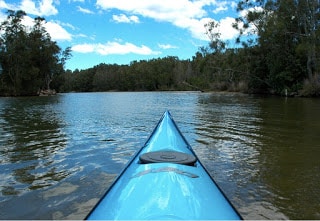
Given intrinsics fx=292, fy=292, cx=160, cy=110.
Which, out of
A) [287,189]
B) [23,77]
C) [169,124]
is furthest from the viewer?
[23,77]

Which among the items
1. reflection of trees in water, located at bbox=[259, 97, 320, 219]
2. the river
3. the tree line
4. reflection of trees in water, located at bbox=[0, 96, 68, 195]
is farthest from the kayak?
the tree line

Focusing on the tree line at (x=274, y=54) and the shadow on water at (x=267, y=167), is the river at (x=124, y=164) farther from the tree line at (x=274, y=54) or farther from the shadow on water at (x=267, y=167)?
the tree line at (x=274, y=54)

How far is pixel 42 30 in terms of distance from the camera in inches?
2259

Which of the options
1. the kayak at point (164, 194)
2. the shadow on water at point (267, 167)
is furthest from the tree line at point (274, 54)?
the kayak at point (164, 194)

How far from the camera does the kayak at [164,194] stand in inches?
97.7

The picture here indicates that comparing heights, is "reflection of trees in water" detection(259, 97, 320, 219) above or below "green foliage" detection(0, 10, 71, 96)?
below

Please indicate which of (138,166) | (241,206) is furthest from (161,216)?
(241,206)

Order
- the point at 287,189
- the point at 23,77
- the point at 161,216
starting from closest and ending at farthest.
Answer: the point at 161,216, the point at 287,189, the point at 23,77

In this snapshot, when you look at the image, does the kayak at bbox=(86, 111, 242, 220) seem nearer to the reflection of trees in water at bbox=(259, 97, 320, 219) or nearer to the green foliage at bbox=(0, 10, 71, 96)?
the reflection of trees in water at bbox=(259, 97, 320, 219)

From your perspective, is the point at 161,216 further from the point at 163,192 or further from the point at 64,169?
the point at 64,169

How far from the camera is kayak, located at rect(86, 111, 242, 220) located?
2.48m

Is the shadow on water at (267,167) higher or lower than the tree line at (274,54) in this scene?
lower

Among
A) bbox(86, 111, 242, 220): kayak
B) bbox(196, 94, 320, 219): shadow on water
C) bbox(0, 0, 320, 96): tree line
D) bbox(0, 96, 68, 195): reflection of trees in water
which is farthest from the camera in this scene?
bbox(0, 0, 320, 96): tree line

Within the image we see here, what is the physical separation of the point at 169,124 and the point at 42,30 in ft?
190
